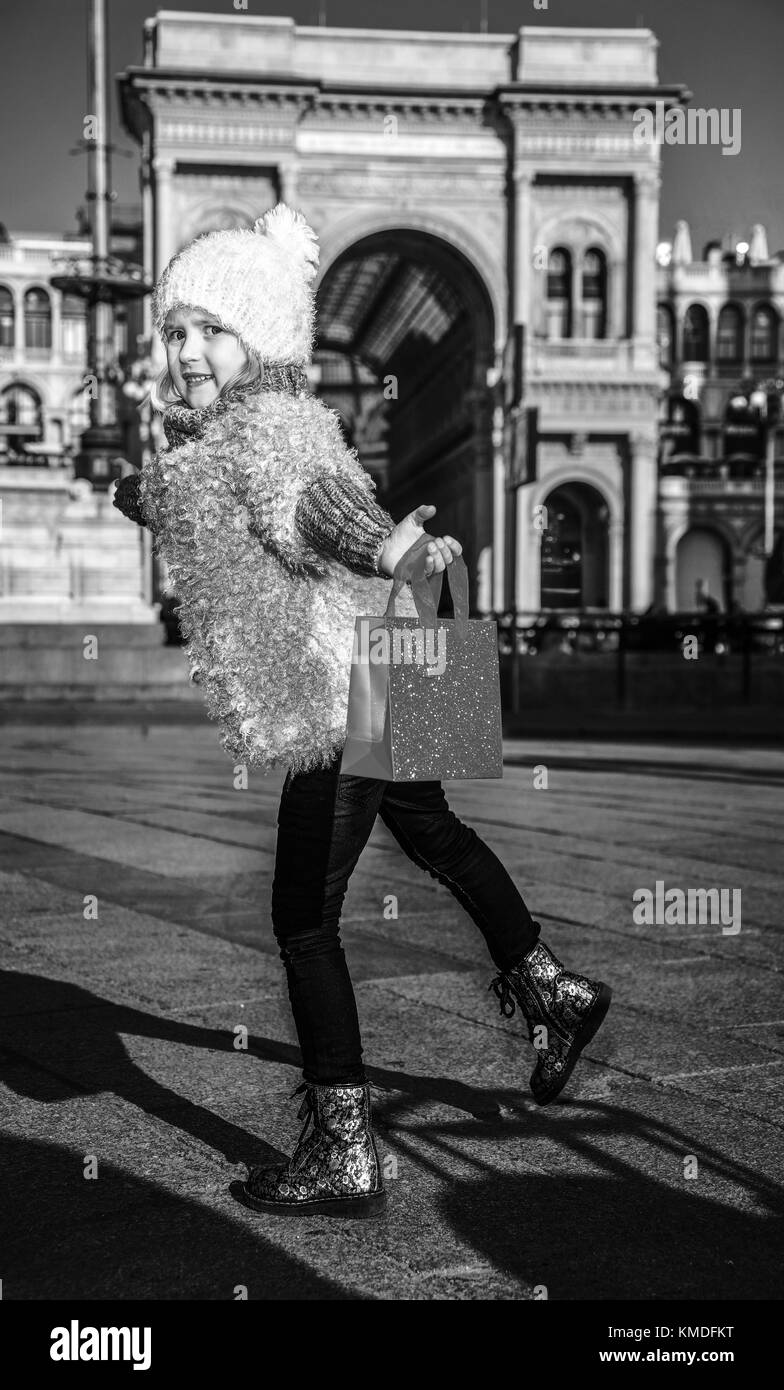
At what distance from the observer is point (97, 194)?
65.6 ft

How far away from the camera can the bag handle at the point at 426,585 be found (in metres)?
2.56

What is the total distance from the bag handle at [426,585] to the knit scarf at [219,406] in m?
0.49

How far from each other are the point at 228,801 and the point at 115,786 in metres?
1.03

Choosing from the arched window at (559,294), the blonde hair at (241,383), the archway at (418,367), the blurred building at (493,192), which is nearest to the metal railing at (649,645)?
the blonde hair at (241,383)

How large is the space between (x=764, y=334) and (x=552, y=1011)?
241 feet

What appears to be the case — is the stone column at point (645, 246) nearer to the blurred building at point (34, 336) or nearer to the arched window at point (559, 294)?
the arched window at point (559, 294)

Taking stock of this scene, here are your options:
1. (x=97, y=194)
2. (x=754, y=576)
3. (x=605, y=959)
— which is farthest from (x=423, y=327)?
(x=605, y=959)

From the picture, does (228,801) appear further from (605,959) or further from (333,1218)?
(333,1218)

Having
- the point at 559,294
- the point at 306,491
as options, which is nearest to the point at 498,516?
the point at 559,294

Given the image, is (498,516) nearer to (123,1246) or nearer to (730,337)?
(730,337)

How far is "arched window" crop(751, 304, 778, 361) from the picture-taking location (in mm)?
72500

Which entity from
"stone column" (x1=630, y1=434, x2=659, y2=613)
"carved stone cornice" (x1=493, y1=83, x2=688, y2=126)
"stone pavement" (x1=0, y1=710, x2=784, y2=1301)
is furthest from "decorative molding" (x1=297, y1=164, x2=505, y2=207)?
"stone pavement" (x1=0, y1=710, x2=784, y2=1301)

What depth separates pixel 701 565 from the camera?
64562mm

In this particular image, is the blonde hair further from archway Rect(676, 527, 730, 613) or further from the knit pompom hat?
archway Rect(676, 527, 730, 613)
